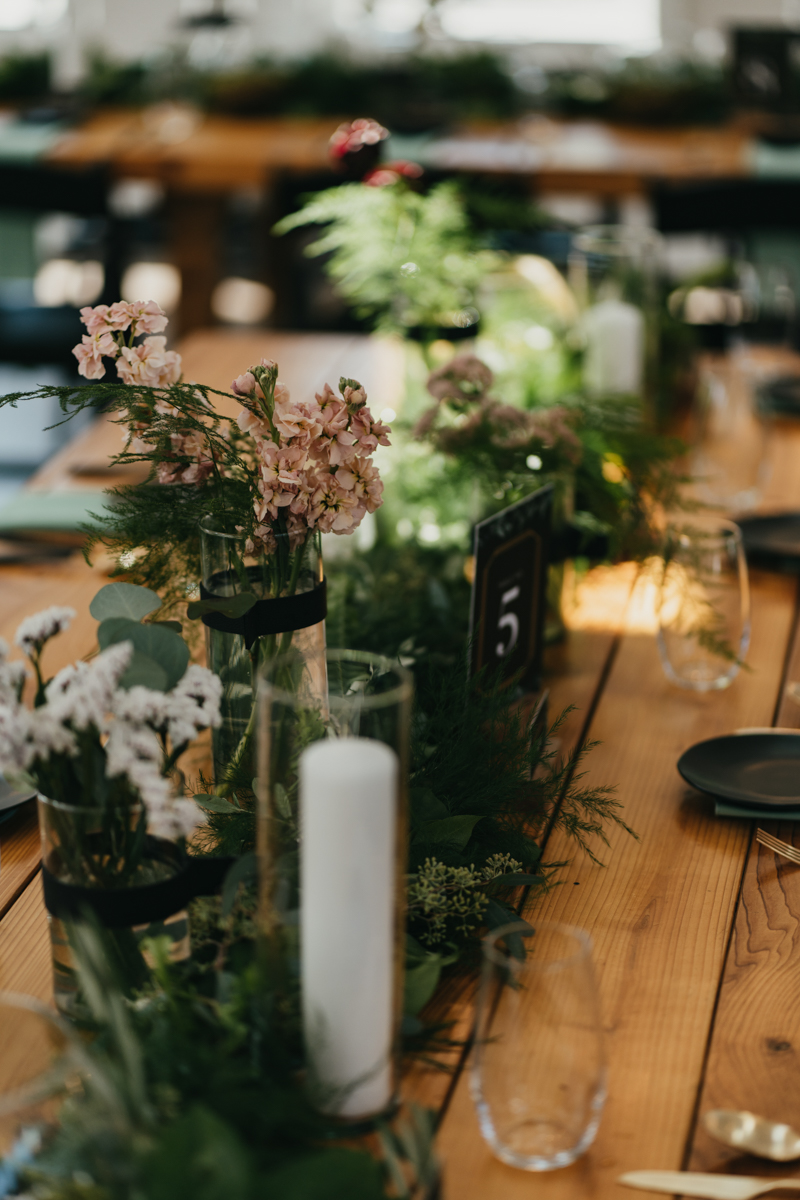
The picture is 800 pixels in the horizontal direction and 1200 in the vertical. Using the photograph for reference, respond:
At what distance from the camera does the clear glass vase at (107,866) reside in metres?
0.73

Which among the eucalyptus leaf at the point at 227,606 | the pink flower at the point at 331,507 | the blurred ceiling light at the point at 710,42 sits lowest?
the eucalyptus leaf at the point at 227,606

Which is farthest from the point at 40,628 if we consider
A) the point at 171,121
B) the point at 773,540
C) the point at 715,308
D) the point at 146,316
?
the point at 171,121

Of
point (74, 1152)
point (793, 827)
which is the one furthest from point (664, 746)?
point (74, 1152)

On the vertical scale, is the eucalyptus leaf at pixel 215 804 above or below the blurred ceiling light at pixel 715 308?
below

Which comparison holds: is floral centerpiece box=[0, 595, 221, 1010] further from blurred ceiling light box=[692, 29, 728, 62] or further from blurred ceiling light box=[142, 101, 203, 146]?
blurred ceiling light box=[692, 29, 728, 62]

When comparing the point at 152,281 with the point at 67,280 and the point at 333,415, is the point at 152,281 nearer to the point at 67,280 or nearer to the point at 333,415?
the point at 67,280

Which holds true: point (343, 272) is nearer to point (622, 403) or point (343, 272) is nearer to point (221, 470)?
point (622, 403)

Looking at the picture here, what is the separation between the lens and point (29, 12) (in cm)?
714

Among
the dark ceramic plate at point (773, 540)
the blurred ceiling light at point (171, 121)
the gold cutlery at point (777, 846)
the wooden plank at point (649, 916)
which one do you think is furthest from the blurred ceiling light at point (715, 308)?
the blurred ceiling light at point (171, 121)

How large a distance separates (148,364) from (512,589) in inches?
15.5

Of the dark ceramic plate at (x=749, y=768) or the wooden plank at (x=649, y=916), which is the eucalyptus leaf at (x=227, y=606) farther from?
the dark ceramic plate at (x=749, y=768)

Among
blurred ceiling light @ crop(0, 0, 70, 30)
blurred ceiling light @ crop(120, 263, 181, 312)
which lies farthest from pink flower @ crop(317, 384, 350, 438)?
blurred ceiling light @ crop(0, 0, 70, 30)

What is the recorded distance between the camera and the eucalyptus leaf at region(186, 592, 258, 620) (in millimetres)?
897

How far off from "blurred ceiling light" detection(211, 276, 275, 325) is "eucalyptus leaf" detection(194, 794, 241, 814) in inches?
179
